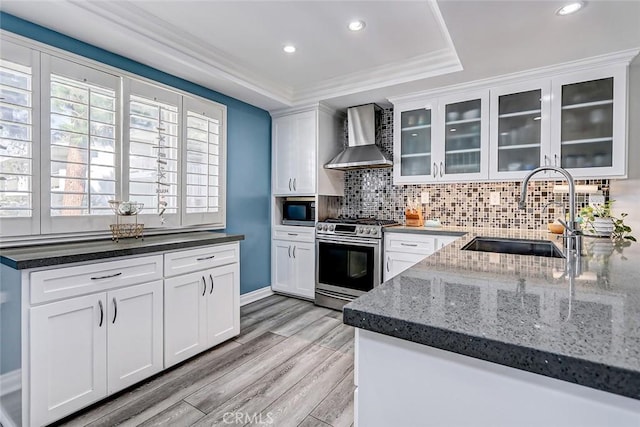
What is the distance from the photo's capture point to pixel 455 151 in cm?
313

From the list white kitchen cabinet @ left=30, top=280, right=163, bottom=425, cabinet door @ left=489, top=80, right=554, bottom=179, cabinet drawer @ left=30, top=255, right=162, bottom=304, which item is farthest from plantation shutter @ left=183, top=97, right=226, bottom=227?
cabinet door @ left=489, top=80, right=554, bottom=179

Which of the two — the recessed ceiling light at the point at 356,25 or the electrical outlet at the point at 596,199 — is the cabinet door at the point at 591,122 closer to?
the electrical outlet at the point at 596,199

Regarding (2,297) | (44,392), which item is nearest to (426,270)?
(44,392)

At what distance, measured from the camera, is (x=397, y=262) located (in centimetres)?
317

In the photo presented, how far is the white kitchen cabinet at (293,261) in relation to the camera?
372 centimetres

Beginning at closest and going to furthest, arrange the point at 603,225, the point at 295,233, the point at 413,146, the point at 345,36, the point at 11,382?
the point at 11,382 → the point at 603,225 → the point at 345,36 → the point at 413,146 → the point at 295,233

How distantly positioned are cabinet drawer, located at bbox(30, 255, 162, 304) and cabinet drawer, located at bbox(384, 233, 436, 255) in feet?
6.83

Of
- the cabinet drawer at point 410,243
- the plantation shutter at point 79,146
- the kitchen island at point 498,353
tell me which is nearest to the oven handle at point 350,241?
the cabinet drawer at point 410,243

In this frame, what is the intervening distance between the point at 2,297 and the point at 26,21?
1.72 m

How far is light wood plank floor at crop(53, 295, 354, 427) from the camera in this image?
5.71ft

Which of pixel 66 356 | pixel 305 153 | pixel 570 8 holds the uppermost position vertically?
pixel 570 8

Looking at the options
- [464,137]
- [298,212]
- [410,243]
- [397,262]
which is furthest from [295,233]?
[464,137]

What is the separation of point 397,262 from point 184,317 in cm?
198

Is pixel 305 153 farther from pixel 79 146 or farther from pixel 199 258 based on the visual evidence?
pixel 79 146
